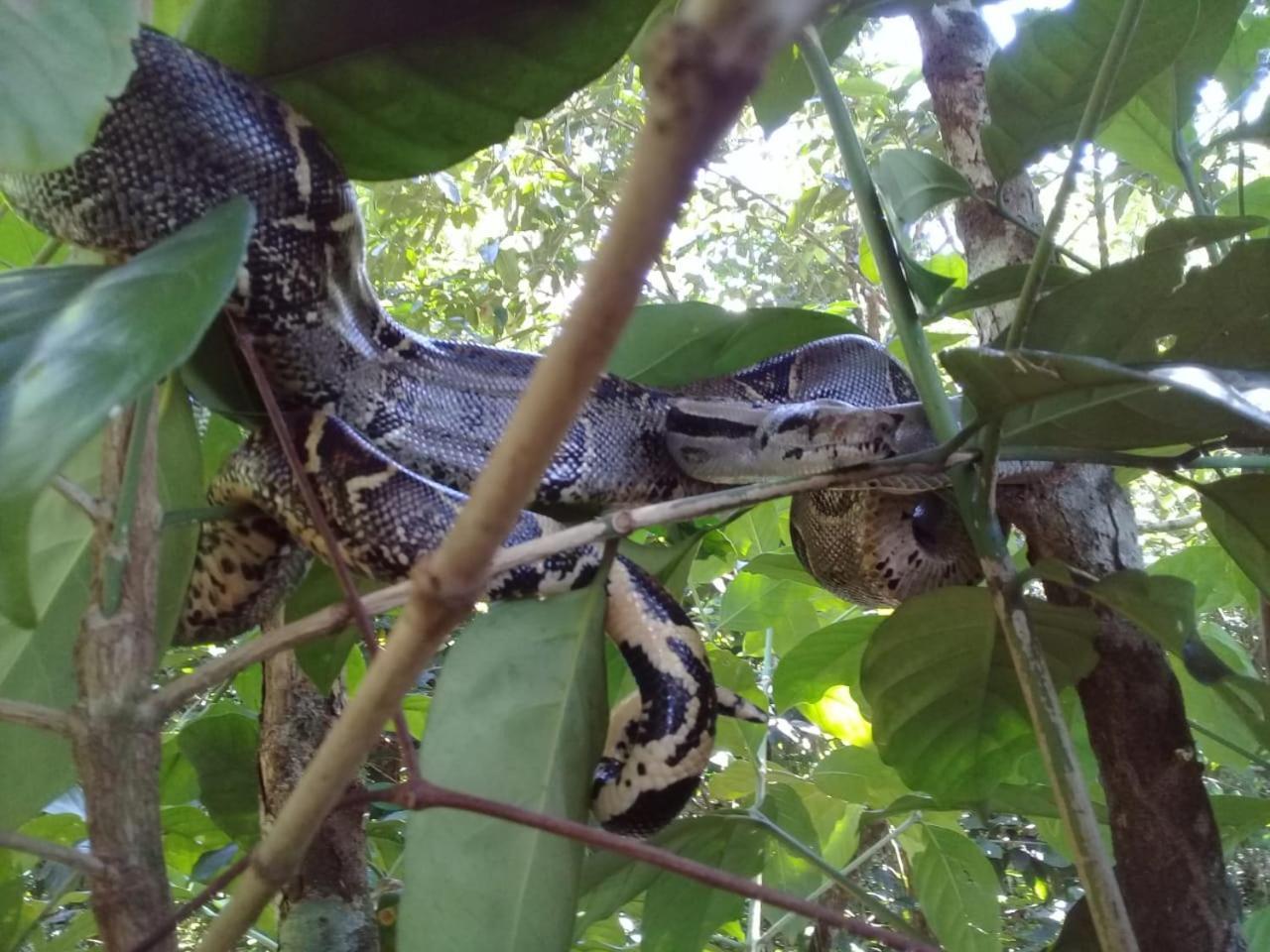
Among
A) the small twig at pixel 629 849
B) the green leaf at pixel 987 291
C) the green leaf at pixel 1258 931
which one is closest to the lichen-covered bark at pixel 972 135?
the green leaf at pixel 987 291

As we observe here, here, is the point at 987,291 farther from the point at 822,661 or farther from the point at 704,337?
the point at 822,661

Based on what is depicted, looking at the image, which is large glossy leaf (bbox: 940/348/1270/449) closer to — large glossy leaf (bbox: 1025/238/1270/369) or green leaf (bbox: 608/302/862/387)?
large glossy leaf (bbox: 1025/238/1270/369)

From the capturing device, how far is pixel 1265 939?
A: 98 centimetres

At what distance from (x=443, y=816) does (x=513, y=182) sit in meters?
3.35

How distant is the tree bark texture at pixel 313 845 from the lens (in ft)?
2.96

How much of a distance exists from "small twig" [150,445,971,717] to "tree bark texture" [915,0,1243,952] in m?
0.32

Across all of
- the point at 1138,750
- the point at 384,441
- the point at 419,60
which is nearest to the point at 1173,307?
the point at 1138,750

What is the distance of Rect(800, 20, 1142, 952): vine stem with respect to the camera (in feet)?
1.98

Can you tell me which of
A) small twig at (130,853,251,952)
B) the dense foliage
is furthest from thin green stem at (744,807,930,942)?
small twig at (130,853,251,952)

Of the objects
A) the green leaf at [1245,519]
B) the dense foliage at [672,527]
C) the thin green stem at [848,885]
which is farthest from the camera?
the thin green stem at [848,885]

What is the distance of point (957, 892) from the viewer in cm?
125

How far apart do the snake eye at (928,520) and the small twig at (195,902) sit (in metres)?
0.96

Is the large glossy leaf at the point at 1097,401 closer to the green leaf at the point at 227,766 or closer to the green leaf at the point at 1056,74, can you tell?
the green leaf at the point at 1056,74

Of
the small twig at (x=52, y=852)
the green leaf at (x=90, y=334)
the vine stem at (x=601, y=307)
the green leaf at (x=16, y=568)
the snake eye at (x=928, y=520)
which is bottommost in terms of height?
→ the small twig at (x=52, y=852)
